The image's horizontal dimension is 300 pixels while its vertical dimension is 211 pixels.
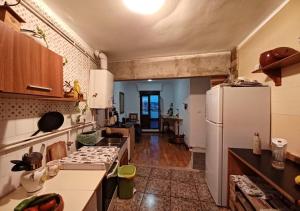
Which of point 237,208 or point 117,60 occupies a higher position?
point 117,60

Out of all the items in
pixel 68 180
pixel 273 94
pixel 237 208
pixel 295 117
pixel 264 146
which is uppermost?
pixel 273 94

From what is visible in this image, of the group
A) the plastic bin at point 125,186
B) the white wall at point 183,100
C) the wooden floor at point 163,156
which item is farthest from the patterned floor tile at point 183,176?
the white wall at point 183,100

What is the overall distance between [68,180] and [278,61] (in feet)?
6.97

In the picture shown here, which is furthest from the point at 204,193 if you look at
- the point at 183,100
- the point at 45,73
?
the point at 183,100

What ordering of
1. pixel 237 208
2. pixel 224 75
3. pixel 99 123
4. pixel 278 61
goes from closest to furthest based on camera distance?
pixel 278 61 < pixel 237 208 < pixel 224 75 < pixel 99 123

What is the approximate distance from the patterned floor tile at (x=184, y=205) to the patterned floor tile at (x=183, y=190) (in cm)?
9

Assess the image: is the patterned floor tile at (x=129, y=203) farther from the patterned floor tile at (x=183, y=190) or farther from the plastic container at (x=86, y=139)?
the plastic container at (x=86, y=139)

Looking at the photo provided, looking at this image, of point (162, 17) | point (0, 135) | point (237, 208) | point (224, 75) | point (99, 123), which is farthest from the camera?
point (99, 123)

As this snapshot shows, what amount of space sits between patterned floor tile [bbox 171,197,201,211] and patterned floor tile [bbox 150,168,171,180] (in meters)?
0.61

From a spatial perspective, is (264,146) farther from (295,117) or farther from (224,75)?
(224,75)

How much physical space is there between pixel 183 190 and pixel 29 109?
2262 millimetres

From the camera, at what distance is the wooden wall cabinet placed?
2.73 ft

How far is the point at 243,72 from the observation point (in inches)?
97.2

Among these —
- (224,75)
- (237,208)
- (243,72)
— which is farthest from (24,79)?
(224,75)
